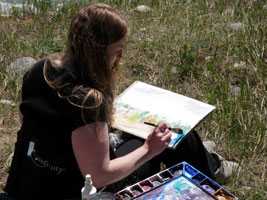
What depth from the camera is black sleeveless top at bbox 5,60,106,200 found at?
1669mm

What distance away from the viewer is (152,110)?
2.44 meters

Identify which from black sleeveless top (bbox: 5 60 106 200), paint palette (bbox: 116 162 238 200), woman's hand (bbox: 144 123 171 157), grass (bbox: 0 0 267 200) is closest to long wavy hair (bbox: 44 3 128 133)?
black sleeveless top (bbox: 5 60 106 200)

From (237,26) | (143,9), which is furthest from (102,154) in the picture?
(143,9)

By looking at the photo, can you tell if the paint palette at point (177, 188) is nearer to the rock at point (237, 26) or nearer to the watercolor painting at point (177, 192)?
the watercolor painting at point (177, 192)

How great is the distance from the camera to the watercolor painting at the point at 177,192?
177cm

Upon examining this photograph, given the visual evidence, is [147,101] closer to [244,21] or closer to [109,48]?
[109,48]

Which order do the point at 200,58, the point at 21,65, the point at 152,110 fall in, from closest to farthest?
the point at 152,110 → the point at 21,65 → the point at 200,58

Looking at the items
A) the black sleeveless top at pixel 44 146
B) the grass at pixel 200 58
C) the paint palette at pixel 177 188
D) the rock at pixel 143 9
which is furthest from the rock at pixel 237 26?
the black sleeveless top at pixel 44 146

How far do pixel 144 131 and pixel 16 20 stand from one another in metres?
2.94

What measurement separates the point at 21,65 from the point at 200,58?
1676 mm

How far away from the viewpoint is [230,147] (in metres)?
2.93

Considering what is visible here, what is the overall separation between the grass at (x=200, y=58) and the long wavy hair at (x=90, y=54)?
1.24 meters

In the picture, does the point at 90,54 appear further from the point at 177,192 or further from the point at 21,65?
the point at 21,65

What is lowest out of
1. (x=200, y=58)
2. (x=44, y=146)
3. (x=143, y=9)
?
(x=200, y=58)
